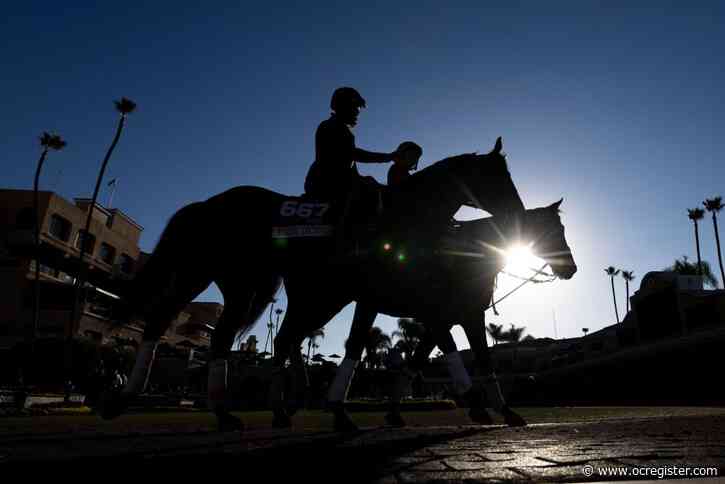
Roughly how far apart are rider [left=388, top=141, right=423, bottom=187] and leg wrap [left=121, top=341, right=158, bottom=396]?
3518 mm

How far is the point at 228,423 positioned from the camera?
475 centimetres

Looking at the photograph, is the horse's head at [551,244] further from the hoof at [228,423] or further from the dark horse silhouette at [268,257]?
the hoof at [228,423]

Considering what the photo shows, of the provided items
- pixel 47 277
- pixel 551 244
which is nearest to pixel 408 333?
pixel 47 277

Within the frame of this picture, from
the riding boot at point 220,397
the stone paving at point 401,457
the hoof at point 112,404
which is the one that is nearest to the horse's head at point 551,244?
the stone paving at point 401,457

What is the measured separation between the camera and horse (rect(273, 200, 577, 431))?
4.86 meters

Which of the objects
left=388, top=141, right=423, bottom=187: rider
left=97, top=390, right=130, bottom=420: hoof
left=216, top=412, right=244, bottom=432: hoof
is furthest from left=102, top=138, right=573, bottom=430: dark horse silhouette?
left=388, top=141, right=423, bottom=187: rider

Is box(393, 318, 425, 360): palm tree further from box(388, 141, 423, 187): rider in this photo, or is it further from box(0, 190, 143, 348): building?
box(388, 141, 423, 187): rider

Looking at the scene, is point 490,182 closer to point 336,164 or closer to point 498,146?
point 498,146

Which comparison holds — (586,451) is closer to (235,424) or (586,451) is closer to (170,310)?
(235,424)

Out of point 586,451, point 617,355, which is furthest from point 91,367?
point 586,451

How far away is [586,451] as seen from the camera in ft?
9.09

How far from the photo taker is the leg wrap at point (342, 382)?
4.95m

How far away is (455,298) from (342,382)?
2.00 meters

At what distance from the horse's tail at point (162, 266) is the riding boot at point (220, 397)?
110cm
